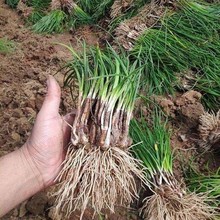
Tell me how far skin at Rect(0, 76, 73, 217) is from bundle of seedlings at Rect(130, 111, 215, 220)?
387mm

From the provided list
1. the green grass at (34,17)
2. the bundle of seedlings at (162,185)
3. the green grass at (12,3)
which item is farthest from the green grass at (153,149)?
the green grass at (12,3)

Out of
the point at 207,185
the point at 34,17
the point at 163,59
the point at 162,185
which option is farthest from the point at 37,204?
the point at 34,17

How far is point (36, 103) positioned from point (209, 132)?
3.65 feet

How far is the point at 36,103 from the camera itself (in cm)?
242

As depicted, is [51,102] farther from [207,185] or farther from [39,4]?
[39,4]

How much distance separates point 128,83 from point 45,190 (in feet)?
2.43

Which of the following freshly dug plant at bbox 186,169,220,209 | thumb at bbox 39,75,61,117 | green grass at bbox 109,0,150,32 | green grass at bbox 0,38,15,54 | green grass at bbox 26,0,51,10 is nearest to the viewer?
thumb at bbox 39,75,61,117

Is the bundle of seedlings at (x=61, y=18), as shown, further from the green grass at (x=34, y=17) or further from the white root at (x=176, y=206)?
the white root at (x=176, y=206)

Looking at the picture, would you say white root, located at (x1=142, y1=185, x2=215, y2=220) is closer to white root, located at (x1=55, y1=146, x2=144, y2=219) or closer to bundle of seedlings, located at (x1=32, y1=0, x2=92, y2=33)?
white root, located at (x1=55, y1=146, x2=144, y2=219)

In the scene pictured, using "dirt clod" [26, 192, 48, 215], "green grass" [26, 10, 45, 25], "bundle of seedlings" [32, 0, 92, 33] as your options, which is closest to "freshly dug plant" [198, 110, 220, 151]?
"dirt clod" [26, 192, 48, 215]

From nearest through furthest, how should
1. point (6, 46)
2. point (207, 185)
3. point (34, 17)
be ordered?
1. point (207, 185)
2. point (6, 46)
3. point (34, 17)

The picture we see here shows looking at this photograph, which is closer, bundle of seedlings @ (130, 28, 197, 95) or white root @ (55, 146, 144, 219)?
white root @ (55, 146, 144, 219)

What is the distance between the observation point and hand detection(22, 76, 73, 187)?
170 centimetres

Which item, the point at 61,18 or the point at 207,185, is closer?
the point at 207,185
